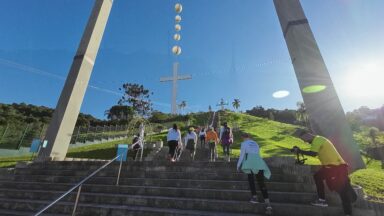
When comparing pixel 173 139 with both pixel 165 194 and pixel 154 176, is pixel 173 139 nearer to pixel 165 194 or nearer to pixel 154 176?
pixel 154 176

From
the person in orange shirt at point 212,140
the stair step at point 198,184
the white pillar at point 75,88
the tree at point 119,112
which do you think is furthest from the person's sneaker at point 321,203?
the tree at point 119,112

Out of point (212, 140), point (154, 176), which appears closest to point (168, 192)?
point (154, 176)

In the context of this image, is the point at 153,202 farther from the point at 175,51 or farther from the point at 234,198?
the point at 175,51

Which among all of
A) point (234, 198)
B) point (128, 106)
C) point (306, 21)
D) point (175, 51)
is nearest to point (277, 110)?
point (128, 106)

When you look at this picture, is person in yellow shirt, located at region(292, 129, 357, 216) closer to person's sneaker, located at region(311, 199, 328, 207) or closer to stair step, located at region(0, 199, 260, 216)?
person's sneaker, located at region(311, 199, 328, 207)

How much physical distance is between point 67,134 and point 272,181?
983cm

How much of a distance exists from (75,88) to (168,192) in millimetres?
8693

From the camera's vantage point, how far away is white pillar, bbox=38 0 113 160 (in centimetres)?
1194

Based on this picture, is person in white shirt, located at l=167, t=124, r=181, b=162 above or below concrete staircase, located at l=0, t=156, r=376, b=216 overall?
above

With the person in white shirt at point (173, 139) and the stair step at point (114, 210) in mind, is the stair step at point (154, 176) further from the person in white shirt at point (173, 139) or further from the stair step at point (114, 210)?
the person in white shirt at point (173, 139)

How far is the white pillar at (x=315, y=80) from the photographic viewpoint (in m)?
8.34

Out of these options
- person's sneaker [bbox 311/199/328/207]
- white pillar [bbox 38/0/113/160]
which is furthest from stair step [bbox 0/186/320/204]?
white pillar [bbox 38/0/113/160]

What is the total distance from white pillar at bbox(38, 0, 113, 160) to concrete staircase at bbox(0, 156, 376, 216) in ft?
11.1

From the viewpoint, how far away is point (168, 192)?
20.7 feet
